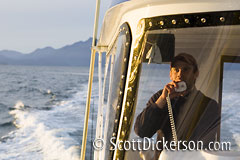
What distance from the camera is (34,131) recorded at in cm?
967

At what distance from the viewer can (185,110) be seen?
117cm

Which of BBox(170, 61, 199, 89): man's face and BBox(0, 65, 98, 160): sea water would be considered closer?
BBox(170, 61, 199, 89): man's face

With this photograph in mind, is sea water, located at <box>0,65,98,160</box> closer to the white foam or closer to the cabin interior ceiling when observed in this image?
the white foam

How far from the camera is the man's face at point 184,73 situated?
3.76 ft

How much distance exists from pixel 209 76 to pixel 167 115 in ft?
0.74

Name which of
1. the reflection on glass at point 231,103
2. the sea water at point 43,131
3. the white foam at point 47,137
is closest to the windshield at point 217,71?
the reflection on glass at point 231,103

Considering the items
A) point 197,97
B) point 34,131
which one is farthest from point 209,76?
point 34,131

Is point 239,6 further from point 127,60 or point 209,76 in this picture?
point 127,60

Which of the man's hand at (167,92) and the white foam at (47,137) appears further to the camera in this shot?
the white foam at (47,137)

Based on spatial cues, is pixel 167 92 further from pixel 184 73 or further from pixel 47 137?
pixel 47 137

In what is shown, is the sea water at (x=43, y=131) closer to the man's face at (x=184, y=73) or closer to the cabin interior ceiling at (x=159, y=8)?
the cabin interior ceiling at (x=159, y=8)

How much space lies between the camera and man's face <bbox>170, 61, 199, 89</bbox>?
1146 mm

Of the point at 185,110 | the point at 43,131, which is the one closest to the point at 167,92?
the point at 185,110

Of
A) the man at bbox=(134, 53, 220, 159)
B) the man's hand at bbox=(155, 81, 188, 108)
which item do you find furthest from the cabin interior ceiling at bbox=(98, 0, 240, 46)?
the man's hand at bbox=(155, 81, 188, 108)
